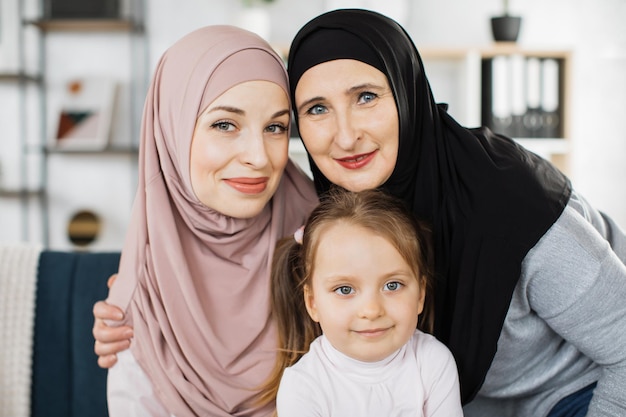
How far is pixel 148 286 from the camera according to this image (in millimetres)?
1491

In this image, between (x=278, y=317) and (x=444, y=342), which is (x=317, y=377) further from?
(x=444, y=342)

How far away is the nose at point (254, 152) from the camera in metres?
1.38

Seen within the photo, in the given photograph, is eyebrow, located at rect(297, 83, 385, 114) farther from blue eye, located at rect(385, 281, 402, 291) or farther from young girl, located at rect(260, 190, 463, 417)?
blue eye, located at rect(385, 281, 402, 291)

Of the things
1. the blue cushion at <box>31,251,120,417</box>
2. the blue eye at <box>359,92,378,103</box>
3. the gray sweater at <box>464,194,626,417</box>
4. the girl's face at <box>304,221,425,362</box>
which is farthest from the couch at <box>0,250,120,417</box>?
the gray sweater at <box>464,194,626,417</box>

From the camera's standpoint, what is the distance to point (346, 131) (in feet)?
4.58

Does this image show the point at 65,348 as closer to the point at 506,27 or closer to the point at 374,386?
the point at 374,386

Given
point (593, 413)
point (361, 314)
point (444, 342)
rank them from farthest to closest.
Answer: point (444, 342) → point (593, 413) → point (361, 314)

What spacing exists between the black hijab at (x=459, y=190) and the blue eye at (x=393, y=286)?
0.18m

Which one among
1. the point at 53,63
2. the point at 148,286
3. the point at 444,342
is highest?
the point at 53,63

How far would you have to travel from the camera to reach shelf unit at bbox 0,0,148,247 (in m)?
3.91

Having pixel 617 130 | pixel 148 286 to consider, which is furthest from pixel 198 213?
pixel 617 130

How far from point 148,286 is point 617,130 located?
3.37m

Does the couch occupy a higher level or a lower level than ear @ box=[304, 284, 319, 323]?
lower

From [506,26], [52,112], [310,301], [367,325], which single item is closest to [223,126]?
[310,301]
